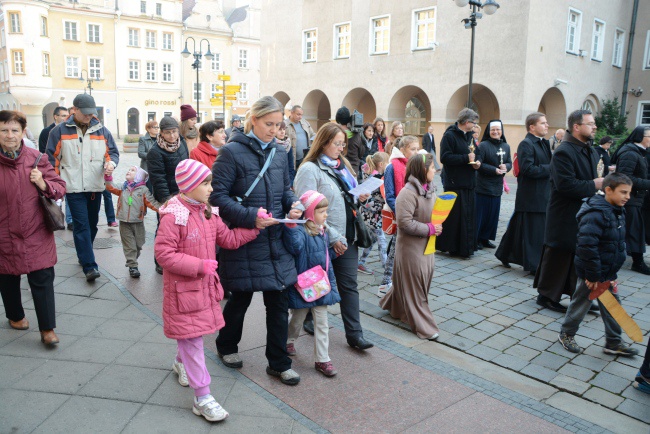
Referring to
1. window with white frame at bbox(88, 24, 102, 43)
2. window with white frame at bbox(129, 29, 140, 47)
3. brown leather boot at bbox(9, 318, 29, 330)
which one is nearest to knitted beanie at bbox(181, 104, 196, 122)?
brown leather boot at bbox(9, 318, 29, 330)

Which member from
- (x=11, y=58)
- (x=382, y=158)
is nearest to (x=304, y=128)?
(x=382, y=158)

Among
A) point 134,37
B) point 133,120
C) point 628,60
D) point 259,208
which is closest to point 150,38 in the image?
point 134,37

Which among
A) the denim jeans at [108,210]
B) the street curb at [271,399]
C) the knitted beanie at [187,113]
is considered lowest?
the street curb at [271,399]

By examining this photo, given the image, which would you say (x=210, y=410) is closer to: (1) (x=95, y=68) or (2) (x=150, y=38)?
(1) (x=95, y=68)

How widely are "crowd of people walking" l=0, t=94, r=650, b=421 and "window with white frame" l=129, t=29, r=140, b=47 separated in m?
52.8

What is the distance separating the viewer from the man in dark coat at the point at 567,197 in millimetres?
5539

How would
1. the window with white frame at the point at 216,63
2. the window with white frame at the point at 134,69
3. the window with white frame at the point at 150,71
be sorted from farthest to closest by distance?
the window with white frame at the point at 216,63 → the window with white frame at the point at 150,71 → the window with white frame at the point at 134,69

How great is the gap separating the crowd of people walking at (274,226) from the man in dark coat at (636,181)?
36 millimetres

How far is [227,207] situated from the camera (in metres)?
3.60

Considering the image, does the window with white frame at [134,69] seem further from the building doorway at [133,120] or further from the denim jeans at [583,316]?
the denim jeans at [583,316]

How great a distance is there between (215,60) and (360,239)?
2331 inches

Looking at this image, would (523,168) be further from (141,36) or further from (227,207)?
(141,36)

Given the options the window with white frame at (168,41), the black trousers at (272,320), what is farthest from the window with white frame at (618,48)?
the window with white frame at (168,41)

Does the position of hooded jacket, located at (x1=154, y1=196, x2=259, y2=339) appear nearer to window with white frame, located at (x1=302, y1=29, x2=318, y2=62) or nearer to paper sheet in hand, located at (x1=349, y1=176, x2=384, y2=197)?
paper sheet in hand, located at (x1=349, y1=176, x2=384, y2=197)
